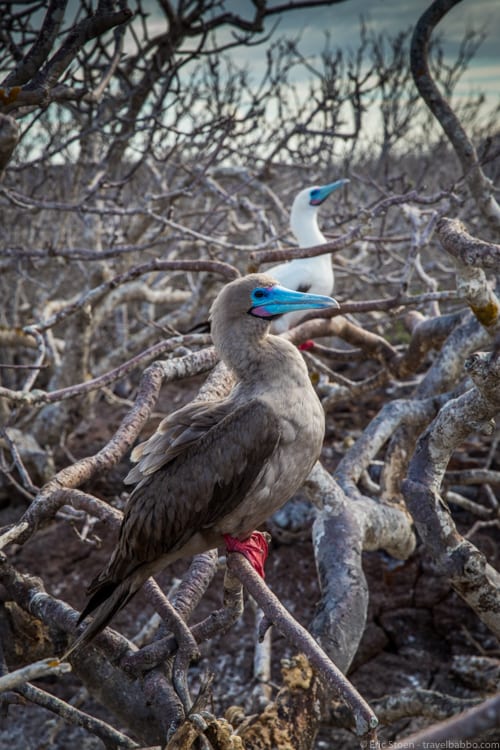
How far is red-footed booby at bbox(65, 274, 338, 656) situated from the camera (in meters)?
2.35

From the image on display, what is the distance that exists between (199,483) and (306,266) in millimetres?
3004

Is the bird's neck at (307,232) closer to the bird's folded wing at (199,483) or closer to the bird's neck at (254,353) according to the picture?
the bird's neck at (254,353)

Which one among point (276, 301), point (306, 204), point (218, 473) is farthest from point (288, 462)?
point (306, 204)

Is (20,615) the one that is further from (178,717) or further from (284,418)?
(284,418)

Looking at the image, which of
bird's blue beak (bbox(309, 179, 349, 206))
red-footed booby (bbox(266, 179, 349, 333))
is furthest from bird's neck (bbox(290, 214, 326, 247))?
bird's blue beak (bbox(309, 179, 349, 206))

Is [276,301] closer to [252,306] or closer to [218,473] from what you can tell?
[252,306]

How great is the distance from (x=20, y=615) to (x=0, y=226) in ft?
17.5

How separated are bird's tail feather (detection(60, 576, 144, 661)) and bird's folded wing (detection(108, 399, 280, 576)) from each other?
0.15 ft

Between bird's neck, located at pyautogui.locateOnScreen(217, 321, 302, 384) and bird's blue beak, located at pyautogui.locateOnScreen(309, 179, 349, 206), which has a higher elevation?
bird's blue beak, located at pyautogui.locateOnScreen(309, 179, 349, 206)

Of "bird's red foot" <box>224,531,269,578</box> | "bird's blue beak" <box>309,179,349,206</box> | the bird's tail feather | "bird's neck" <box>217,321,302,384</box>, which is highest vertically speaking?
"bird's blue beak" <box>309,179,349,206</box>

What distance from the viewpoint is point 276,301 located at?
2.66 meters

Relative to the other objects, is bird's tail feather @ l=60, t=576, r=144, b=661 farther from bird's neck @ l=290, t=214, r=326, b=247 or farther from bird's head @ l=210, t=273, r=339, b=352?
bird's neck @ l=290, t=214, r=326, b=247

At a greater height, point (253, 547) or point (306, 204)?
point (306, 204)

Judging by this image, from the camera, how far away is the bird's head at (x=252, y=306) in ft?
8.70
